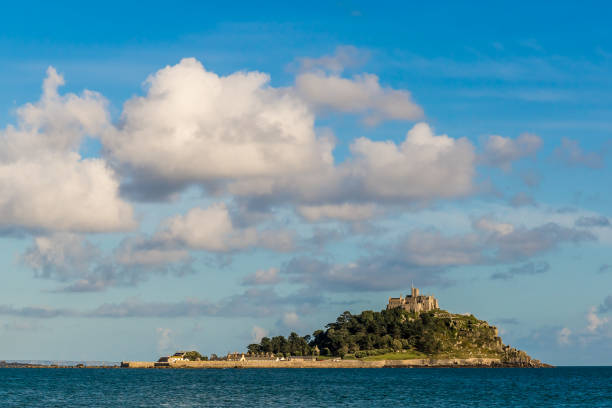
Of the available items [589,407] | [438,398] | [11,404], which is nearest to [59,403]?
[11,404]

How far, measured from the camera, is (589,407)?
4619 inches

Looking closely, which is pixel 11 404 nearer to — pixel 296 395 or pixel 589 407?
pixel 296 395

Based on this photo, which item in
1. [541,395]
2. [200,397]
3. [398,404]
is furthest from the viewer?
[541,395]

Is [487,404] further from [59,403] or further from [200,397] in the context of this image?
[59,403]

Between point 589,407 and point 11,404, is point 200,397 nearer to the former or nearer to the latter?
point 11,404

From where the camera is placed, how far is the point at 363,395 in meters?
134

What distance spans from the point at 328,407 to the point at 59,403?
4479 cm

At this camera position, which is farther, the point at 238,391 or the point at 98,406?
the point at 238,391

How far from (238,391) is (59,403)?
128 feet

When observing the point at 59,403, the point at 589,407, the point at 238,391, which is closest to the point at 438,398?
the point at 589,407

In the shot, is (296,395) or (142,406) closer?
(142,406)

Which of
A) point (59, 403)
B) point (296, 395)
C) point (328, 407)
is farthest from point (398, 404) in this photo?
point (59, 403)

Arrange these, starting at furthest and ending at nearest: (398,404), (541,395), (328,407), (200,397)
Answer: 1. (541,395)
2. (200,397)
3. (398,404)
4. (328,407)

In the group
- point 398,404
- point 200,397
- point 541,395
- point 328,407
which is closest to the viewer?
point 328,407
